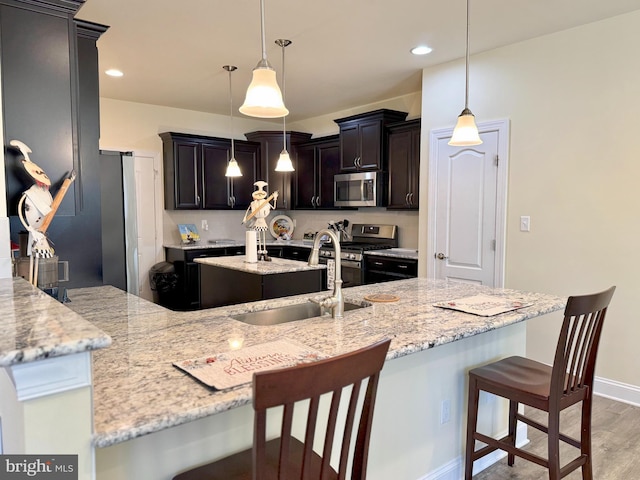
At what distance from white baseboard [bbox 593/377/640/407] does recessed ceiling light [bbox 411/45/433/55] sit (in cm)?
277

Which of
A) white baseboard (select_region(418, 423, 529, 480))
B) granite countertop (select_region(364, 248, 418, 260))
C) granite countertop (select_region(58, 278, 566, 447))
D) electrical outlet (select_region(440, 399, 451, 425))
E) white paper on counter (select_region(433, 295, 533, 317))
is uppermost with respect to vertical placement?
granite countertop (select_region(364, 248, 418, 260))

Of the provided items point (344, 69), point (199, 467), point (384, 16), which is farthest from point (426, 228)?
point (199, 467)

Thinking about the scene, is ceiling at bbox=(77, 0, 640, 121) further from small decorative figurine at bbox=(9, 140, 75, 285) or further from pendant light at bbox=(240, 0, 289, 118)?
small decorative figurine at bbox=(9, 140, 75, 285)

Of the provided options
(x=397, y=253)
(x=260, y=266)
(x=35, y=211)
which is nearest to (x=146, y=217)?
(x=260, y=266)

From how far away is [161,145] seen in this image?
5.69 metres

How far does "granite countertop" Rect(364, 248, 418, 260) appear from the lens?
453cm

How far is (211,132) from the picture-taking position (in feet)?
20.1

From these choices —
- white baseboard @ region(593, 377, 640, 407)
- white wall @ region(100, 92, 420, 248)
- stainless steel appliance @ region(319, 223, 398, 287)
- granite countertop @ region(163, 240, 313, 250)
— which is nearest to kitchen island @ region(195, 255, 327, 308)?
stainless steel appliance @ region(319, 223, 398, 287)

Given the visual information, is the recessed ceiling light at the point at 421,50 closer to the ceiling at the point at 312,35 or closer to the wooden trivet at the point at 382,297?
the ceiling at the point at 312,35

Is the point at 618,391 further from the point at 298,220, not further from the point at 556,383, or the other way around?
the point at 298,220

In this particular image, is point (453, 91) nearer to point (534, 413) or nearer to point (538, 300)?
point (538, 300)

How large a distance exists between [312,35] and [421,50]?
0.93 m

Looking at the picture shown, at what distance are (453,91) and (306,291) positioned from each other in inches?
85.4

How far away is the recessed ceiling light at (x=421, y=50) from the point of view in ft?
11.6
